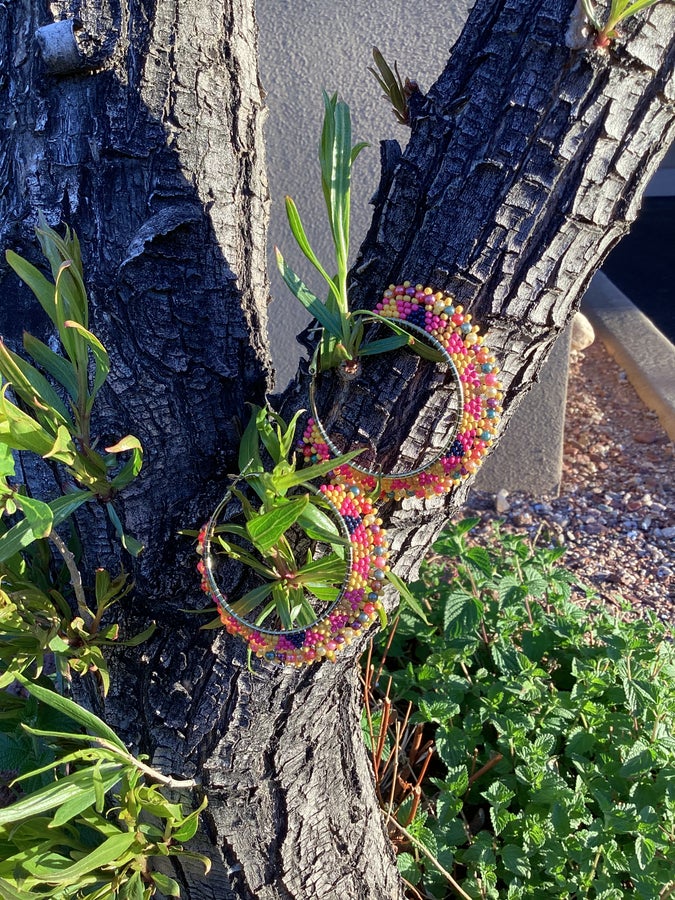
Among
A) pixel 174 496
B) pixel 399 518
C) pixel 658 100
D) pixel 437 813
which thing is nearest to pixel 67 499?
pixel 174 496

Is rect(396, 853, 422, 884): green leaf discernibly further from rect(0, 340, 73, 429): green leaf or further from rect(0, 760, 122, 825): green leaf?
rect(0, 340, 73, 429): green leaf

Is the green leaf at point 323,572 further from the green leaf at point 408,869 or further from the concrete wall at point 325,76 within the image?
the concrete wall at point 325,76

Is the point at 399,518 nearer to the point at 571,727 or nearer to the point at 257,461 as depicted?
the point at 257,461

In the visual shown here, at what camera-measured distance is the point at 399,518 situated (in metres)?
0.96

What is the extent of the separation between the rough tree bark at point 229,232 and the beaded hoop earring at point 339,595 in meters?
0.09

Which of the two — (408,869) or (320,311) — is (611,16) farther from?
(408,869)

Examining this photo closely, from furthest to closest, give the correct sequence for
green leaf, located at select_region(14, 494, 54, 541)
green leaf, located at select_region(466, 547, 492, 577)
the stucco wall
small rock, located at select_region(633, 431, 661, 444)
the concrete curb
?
the concrete curb < small rock, located at select_region(633, 431, 661, 444) < the stucco wall < green leaf, located at select_region(466, 547, 492, 577) < green leaf, located at select_region(14, 494, 54, 541)

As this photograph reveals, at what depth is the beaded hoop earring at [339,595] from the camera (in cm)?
87

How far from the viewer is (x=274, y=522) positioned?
771 mm

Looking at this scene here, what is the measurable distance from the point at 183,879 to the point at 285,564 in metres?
0.65

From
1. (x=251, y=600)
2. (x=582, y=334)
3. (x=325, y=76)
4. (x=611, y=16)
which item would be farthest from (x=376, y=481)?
(x=582, y=334)

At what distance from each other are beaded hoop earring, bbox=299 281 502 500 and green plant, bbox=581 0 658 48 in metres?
0.31

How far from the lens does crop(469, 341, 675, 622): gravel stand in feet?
8.39

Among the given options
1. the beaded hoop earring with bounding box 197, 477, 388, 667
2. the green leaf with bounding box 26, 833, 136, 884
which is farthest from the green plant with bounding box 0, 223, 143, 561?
the green leaf with bounding box 26, 833, 136, 884
